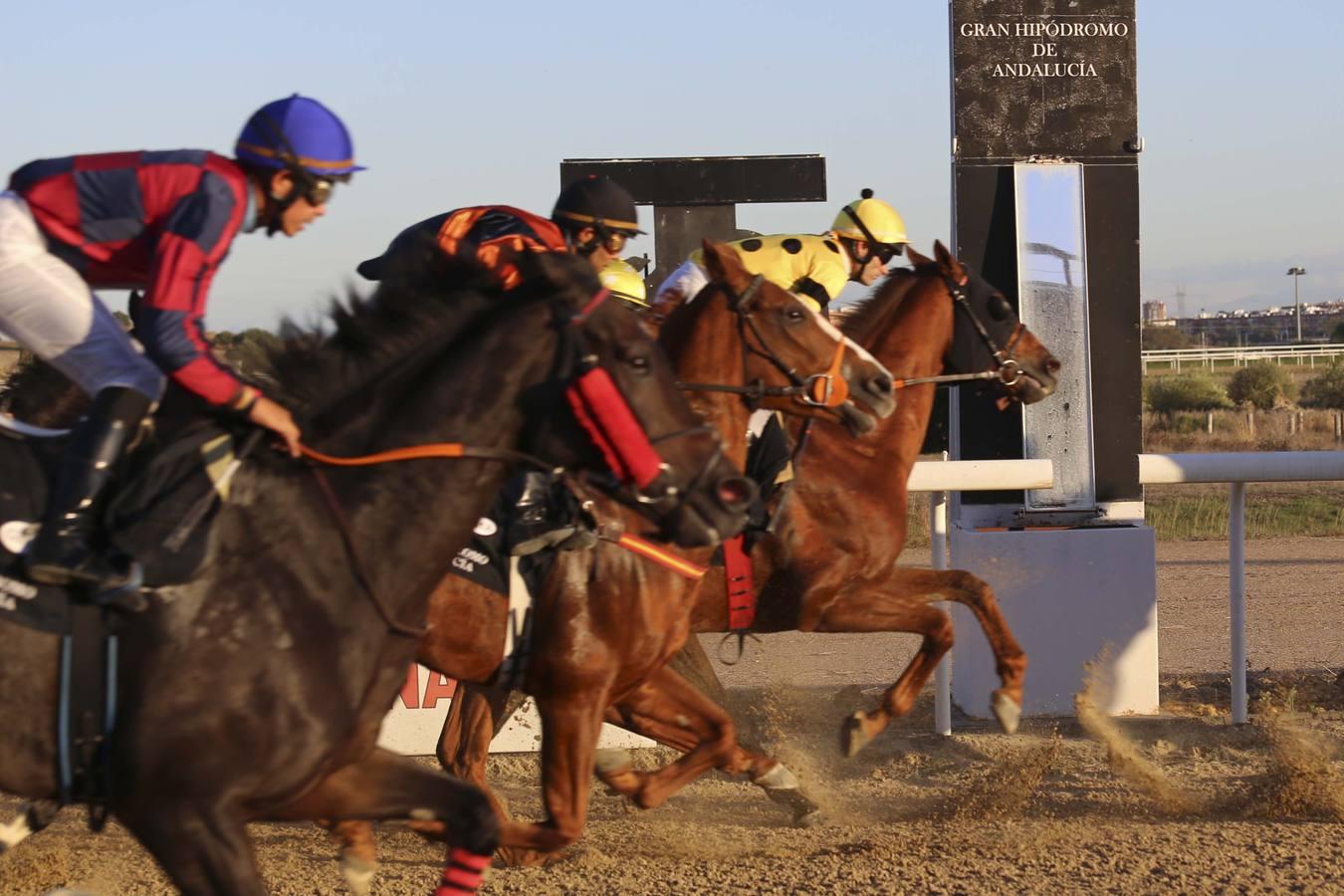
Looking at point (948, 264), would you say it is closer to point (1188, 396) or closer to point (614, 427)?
point (614, 427)

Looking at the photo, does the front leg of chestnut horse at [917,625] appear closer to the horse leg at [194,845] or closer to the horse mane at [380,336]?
the horse mane at [380,336]

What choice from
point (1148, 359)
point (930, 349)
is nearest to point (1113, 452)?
point (930, 349)

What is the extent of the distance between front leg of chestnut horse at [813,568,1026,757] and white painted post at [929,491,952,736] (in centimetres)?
83

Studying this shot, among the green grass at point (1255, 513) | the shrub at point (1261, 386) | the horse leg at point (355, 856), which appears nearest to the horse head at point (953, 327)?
the horse leg at point (355, 856)

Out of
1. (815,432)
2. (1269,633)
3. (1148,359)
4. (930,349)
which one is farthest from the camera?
(1148,359)

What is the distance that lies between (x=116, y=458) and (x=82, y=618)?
29cm

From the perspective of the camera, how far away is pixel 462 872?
332 cm

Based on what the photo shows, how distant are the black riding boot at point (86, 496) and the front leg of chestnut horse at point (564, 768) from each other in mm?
1626

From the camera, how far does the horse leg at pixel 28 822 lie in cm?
355

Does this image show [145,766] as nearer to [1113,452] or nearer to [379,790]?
[379,790]

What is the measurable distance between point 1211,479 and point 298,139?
452 centimetres

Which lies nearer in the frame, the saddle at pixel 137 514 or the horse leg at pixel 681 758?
the saddle at pixel 137 514

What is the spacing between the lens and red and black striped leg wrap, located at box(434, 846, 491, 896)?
330 centimetres

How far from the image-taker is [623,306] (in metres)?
3.24
